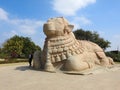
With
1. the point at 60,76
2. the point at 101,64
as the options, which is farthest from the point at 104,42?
the point at 60,76

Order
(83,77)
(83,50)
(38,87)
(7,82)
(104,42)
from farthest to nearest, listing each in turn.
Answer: (104,42)
(83,50)
(83,77)
(7,82)
(38,87)

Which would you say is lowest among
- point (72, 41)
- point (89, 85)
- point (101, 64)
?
point (89, 85)

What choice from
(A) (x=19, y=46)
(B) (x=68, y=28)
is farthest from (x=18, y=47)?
(B) (x=68, y=28)

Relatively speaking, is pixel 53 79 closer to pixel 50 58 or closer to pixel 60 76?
pixel 60 76

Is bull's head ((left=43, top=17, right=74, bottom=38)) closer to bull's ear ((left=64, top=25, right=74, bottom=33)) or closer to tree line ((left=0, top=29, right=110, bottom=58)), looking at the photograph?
bull's ear ((left=64, top=25, right=74, bottom=33))

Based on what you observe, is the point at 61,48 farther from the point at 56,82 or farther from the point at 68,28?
Result: the point at 56,82

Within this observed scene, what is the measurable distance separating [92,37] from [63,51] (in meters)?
28.0

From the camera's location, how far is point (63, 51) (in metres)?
11.1

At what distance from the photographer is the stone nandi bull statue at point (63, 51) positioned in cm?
1082

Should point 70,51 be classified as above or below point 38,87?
above

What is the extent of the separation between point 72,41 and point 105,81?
365 cm

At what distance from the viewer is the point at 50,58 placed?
1112 centimetres

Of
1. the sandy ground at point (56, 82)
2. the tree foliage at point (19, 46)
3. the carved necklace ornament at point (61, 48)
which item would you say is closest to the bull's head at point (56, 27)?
the carved necklace ornament at point (61, 48)

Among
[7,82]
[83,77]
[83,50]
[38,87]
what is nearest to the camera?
[38,87]
